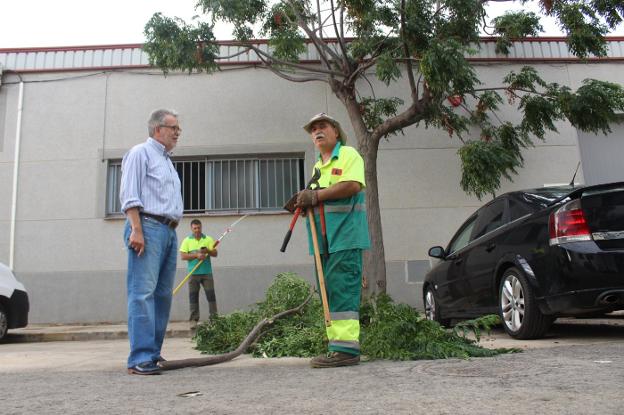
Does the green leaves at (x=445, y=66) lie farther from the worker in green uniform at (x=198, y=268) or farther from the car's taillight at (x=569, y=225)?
the worker in green uniform at (x=198, y=268)

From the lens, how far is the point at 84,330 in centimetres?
897

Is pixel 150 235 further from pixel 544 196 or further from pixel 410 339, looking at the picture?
pixel 544 196

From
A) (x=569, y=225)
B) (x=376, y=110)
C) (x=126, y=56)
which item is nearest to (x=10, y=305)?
(x=126, y=56)

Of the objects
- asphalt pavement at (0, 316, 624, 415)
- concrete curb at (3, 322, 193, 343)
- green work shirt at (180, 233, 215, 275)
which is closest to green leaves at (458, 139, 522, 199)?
green work shirt at (180, 233, 215, 275)

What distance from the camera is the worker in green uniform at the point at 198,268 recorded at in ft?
28.8

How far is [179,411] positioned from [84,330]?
738 cm

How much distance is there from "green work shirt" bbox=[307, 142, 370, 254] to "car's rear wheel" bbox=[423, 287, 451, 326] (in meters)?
3.46

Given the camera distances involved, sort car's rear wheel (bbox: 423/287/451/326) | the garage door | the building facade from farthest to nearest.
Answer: the garage door → the building facade → car's rear wheel (bbox: 423/287/451/326)

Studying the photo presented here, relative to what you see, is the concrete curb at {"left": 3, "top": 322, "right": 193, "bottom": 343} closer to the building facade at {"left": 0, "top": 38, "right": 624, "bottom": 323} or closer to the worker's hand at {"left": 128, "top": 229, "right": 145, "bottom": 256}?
the building facade at {"left": 0, "top": 38, "right": 624, "bottom": 323}

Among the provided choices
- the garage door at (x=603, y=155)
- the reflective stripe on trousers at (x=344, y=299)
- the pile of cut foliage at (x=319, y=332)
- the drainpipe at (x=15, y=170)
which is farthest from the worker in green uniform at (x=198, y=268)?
the garage door at (x=603, y=155)

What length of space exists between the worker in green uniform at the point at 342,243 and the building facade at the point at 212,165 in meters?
6.43

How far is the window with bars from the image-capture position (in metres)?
10.8

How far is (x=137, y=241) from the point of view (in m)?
3.79

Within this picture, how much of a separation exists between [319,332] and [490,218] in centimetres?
256
